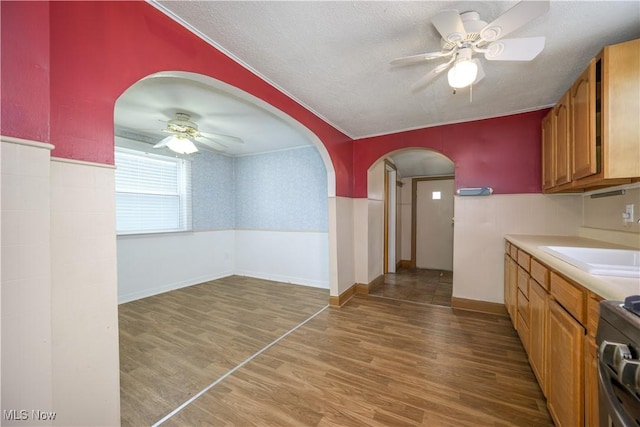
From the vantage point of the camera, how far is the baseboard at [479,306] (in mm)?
2868

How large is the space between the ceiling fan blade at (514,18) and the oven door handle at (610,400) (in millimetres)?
1463

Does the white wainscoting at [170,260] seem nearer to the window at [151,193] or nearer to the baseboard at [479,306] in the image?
the window at [151,193]

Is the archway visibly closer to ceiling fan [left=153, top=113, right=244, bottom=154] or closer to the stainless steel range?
ceiling fan [left=153, top=113, right=244, bottom=154]

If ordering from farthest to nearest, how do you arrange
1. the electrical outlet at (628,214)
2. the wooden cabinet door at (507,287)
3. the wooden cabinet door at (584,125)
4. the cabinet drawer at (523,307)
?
1. the wooden cabinet door at (507,287)
2. the cabinet drawer at (523,307)
3. the electrical outlet at (628,214)
4. the wooden cabinet door at (584,125)

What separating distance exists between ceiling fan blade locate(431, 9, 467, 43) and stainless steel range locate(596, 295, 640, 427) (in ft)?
4.47

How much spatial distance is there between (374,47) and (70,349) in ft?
7.77

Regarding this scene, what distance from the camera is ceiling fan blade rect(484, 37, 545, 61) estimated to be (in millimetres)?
1356

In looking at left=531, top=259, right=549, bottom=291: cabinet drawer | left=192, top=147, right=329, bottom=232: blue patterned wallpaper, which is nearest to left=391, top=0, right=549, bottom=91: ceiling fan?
left=531, top=259, right=549, bottom=291: cabinet drawer

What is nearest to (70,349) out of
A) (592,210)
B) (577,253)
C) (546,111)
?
(577,253)

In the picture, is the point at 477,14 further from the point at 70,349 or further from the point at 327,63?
the point at 70,349

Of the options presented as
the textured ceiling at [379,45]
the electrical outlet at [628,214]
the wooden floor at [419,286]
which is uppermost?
the textured ceiling at [379,45]

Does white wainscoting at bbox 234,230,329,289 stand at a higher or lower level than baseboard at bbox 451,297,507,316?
higher

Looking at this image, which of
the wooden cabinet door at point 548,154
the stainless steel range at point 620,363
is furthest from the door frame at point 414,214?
the stainless steel range at point 620,363

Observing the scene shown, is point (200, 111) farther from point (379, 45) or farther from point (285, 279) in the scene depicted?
point (285, 279)
